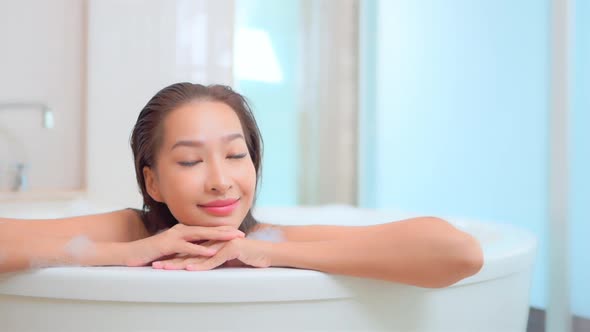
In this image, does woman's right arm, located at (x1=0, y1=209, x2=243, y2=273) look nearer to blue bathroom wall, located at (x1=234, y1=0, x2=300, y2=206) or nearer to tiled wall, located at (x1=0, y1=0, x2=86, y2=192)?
tiled wall, located at (x1=0, y1=0, x2=86, y2=192)

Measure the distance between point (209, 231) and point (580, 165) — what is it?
1.56 metres

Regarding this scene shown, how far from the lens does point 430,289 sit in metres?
0.88

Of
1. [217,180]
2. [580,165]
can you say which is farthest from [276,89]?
[217,180]

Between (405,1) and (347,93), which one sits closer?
(405,1)

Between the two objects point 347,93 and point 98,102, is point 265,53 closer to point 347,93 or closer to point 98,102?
point 347,93

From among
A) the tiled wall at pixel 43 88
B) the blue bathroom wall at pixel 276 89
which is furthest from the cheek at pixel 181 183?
the blue bathroom wall at pixel 276 89

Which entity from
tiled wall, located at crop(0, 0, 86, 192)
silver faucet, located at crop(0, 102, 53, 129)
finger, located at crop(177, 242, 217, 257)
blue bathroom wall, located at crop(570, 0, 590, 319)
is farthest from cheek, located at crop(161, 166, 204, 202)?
tiled wall, located at crop(0, 0, 86, 192)

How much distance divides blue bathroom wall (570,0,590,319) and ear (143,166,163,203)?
1536mm

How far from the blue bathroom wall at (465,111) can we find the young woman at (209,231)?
4.45ft

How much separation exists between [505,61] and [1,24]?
85.5 inches

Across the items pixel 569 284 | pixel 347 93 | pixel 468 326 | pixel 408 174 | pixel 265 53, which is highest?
pixel 265 53

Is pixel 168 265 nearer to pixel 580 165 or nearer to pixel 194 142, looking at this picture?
pixel 194 142

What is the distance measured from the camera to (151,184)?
3.33ft

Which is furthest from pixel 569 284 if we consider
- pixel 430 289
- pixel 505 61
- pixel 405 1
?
pixel 405 1
